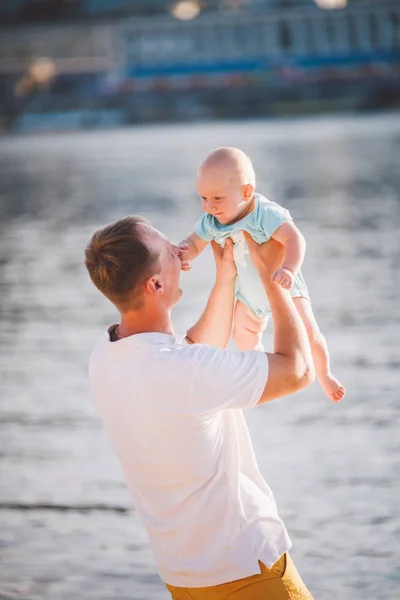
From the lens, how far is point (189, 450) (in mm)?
2986

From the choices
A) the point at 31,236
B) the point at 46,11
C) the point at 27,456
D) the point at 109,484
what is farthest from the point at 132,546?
the point at 46,11

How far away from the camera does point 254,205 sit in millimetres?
3271

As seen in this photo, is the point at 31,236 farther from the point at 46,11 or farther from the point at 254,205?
the point at 46,11

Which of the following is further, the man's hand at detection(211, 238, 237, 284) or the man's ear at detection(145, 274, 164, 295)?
the man's hand at detection(211, 238, 237, 284)

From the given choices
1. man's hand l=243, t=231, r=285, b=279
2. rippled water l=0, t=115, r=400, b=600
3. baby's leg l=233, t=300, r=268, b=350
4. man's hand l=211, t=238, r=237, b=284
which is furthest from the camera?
rippled water l=0, t=115, r=400, b=600

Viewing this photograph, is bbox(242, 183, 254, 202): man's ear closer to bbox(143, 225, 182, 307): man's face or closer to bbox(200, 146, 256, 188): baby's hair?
bbox(200, 146, 256, 188): baby's hair

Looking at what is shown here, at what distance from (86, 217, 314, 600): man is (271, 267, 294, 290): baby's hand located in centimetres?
2

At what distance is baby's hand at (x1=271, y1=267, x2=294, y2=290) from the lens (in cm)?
308

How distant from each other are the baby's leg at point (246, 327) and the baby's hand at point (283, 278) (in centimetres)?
34

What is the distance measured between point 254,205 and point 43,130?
280 ft

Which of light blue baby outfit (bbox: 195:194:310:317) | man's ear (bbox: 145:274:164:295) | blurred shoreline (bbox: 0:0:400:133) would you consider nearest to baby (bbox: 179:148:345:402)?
light blue baby outfit (bbox: 195:194:310:317)

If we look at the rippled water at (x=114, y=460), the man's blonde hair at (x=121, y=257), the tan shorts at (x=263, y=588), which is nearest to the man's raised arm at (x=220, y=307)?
the man's blonde hair at (x=121, y=257)

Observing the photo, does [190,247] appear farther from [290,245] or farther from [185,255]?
[290,245]

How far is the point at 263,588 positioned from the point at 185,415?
429 mm
